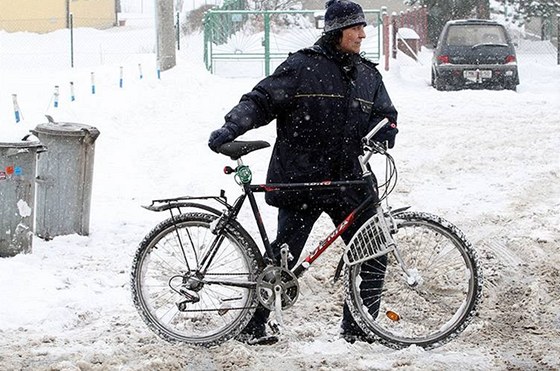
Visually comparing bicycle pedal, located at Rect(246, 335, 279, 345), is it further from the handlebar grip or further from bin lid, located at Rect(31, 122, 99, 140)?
bin lid, located at Rect(31, 122, 99, 140)

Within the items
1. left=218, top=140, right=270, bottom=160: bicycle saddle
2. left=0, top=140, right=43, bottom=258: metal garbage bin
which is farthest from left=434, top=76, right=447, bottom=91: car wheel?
left=218, top=140, right=270, bottom=160: bicycle saddle

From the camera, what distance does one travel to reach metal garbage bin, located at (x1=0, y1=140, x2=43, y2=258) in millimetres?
7602

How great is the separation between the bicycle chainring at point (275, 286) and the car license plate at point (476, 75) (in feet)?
48.5

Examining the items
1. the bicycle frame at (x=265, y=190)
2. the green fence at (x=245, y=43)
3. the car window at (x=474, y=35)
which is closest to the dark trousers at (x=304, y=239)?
the bicycle frame at (x=265, y=190)

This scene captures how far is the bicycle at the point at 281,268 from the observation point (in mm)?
5645

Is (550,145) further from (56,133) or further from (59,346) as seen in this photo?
(59,346)

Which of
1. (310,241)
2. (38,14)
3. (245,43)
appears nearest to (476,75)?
(245,43)

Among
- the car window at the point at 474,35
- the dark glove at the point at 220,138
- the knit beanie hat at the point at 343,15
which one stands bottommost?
the dark glove at the point at 220,138

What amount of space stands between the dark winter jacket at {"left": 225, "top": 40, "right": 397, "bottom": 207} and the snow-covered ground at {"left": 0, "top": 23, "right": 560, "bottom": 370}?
2.92ft

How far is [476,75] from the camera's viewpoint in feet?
65.3

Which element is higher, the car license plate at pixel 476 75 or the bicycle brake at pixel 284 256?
the car license plate at pixel 476 75

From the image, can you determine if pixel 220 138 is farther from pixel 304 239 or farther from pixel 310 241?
pixel 310 241

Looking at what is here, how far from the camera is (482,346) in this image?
5.77 m

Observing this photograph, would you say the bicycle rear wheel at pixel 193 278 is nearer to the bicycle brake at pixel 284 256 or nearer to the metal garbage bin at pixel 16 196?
the bicycle brake at pixel 284 256
